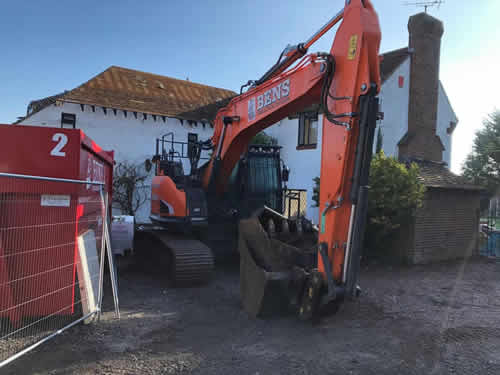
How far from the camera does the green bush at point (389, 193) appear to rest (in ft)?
30.0

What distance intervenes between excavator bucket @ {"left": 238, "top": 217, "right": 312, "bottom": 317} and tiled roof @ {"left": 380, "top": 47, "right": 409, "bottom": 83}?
36.1 ft

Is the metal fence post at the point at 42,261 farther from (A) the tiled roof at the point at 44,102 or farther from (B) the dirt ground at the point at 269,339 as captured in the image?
(A) the tiled roof at the point at 44,102

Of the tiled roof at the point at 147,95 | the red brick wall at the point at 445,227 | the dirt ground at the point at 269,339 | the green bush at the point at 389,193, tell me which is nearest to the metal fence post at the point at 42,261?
the dirt ground at the point at 269,339

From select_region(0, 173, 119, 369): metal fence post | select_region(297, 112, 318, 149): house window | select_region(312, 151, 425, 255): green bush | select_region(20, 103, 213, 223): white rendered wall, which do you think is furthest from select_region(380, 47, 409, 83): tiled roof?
select_region(0, 173, 119, 369): metal fence post

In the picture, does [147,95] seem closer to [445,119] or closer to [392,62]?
[392,62]

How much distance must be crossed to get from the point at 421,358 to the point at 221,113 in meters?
5.15

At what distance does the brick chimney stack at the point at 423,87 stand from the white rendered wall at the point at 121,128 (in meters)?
10.2

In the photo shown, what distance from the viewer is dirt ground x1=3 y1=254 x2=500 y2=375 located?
387cm

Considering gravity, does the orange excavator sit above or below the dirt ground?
above

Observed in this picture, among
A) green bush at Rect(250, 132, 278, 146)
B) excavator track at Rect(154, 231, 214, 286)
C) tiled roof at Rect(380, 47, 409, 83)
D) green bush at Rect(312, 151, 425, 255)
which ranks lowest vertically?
excavator track at Rect(154, 231, 214, 286)

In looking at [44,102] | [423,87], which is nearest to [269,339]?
[423,87]

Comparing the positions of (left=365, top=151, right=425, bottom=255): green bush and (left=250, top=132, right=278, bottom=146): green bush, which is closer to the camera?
(left=365, top=151, right=425, bottom=255): green bush

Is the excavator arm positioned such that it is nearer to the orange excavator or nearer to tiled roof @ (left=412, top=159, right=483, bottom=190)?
the orange excavator

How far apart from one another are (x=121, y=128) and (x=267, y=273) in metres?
14.3
